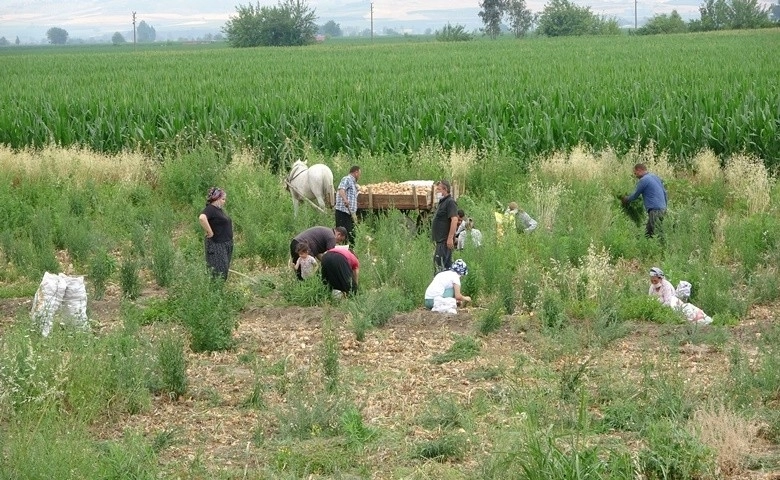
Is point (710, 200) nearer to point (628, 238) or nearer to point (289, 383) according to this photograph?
point (628, 238)

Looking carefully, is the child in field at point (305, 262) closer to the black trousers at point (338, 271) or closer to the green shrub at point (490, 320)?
the black trousers at point (338, 271)

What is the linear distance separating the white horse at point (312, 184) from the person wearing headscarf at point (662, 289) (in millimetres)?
5951

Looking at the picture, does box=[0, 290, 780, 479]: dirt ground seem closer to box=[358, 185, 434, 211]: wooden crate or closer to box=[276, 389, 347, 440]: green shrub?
box=[276, 389, 347, 440]: green shrub

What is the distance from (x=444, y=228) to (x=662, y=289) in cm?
298

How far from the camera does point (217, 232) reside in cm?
1423

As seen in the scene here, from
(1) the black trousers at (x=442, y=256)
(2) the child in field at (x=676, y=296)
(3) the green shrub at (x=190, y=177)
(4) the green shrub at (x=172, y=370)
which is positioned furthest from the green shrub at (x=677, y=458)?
(3) the green shrub at (x=190, y=177)

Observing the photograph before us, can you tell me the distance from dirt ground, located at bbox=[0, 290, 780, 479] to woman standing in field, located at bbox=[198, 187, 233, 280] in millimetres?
933

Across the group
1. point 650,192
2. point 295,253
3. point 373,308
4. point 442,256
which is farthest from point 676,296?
point 295,253

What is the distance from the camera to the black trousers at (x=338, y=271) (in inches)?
539

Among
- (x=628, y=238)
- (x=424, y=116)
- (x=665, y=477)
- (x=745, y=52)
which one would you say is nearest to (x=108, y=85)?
(x=424, y=116)

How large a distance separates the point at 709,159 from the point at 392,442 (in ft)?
44.0

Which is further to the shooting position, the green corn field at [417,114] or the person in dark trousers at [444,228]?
the green corn field at [417,114]

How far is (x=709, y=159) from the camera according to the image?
67.8 ft

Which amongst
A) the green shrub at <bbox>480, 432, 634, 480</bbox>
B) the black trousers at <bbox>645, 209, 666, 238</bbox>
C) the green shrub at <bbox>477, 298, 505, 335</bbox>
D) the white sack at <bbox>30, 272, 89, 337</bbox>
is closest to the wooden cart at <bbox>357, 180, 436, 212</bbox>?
the black trousers at <bbox>645, 209, 666, 238</bbox>
